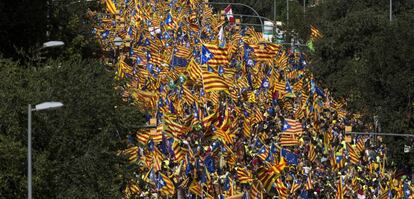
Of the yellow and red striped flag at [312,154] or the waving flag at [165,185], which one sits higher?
the waving flag at [165,185]

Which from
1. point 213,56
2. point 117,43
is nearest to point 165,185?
point 213,56

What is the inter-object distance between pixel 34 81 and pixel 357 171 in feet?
42.6

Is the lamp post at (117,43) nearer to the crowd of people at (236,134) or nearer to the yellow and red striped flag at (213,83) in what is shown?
the crowd of people at (236,134)

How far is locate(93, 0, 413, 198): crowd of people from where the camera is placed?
1567 inches

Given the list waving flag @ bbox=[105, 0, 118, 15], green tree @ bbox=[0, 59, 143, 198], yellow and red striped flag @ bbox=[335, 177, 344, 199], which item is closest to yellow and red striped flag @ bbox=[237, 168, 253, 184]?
yellow and red striped flag @ bbox=[335, 177, 344, 199]

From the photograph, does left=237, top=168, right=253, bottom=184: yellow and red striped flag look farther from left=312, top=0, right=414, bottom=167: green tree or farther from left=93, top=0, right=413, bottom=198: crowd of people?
left=312, top=0, right=414, bottom=167: green tree

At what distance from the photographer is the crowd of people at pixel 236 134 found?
3981cm

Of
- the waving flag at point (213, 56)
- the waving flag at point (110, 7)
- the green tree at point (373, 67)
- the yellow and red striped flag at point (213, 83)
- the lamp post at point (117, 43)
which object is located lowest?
the green tree at point (373, 67)

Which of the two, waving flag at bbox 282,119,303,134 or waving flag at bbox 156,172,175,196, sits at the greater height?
waving flag at bbox 282,119,303,134

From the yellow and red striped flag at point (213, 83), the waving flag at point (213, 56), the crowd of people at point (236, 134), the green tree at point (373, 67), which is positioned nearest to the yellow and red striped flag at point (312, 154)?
the crowd of people at point (236, 134)

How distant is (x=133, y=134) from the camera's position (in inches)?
1545

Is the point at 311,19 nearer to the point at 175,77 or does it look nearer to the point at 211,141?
the point at 175,77

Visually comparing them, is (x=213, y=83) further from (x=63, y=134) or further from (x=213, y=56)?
(x=63, y=134)

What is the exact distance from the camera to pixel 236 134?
4306 cm
